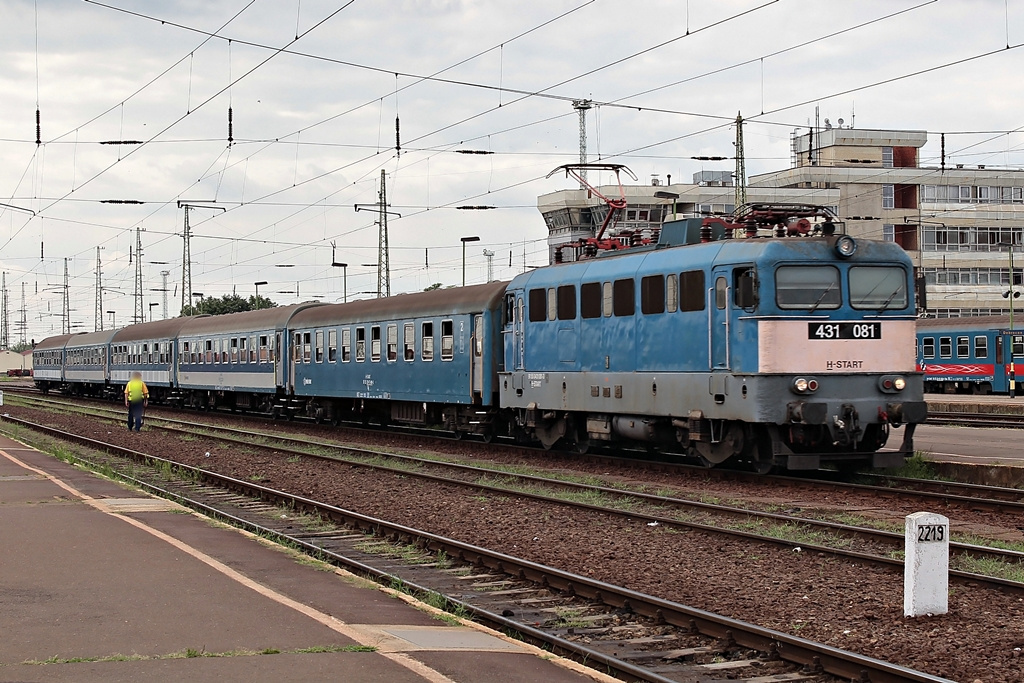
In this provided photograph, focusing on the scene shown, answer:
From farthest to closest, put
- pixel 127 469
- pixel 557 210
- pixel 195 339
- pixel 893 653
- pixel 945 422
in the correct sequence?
pixel 557 210, pixel 195 339, pixel 945 422, pixel 127 469, pixel 893 653

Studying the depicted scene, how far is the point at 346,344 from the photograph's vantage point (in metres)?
32.9

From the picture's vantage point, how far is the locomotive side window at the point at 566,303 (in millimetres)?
21484

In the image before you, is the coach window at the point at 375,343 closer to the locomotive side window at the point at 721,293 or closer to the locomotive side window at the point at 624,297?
the locomotive side window at the point at 624,297

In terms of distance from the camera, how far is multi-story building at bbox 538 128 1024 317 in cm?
8769

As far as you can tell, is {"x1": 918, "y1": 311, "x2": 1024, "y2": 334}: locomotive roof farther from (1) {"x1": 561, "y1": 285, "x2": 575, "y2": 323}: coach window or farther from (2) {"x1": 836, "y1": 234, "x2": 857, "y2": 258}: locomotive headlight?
(2) {"x1": 836, "y1": 234, "x2": 857, "y2": 258}: locomotive headlight

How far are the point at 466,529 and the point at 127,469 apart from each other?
1085 centimetres

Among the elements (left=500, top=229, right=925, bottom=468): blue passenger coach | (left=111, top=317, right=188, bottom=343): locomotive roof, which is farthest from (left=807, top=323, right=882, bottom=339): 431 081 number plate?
(left=111, top=317, right=188, bottom=343): locomotive roof

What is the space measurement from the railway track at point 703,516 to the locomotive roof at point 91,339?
41.0 metres

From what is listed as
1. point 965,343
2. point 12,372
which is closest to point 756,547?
point 965,343

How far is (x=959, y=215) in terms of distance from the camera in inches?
3553

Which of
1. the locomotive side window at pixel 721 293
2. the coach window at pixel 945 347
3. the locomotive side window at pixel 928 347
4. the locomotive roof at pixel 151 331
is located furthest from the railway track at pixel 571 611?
the locomotive side window at pixel 928 347

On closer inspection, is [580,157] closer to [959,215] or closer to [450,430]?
[450,430]

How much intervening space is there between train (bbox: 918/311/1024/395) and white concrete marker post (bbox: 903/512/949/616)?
3973 cm

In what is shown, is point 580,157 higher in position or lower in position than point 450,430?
higher
